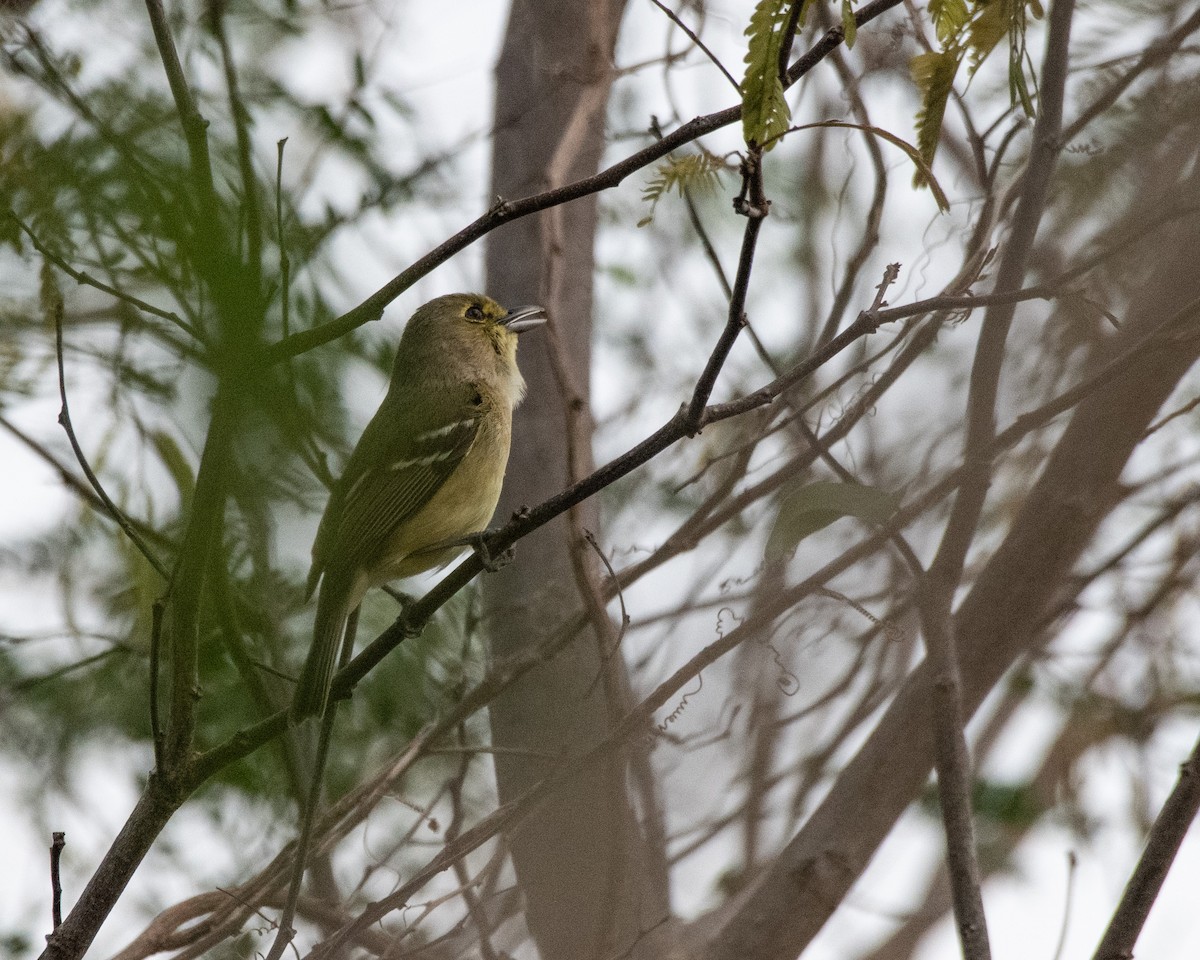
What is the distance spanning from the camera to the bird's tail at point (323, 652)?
9.58 feet

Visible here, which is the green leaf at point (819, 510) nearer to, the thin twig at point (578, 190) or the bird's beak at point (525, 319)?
the thin twig at point (578, 190)

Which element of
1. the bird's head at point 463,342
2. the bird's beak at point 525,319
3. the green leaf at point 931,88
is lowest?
the green leaf at point 931,88

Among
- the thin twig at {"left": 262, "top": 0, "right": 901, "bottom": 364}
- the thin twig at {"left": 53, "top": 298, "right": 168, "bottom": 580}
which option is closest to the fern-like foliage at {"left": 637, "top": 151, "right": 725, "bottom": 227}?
the thin twig at {"left": 262, "top": 0, "right": 901, "bottom": 364}

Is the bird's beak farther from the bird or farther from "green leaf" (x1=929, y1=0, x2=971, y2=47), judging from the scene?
"green leaf" (x1=929, y1=0, x2=971, y2=47)

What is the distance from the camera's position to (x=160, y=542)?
10.1ft

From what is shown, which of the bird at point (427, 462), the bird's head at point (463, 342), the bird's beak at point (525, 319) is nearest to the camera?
the bird at point (427, 462)

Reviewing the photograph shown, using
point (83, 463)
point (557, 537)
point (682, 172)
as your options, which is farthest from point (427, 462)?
point (682, 172)

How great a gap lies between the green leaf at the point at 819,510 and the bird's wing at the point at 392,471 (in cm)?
133

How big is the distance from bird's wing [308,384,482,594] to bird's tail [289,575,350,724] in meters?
0.13

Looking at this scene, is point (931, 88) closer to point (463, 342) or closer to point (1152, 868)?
point (1152, 868)

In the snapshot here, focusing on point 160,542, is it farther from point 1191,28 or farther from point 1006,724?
point 1006,724

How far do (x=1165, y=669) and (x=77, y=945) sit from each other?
4.74m

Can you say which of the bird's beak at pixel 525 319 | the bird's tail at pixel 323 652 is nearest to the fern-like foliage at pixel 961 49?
the bird's tail at pixel 323 652

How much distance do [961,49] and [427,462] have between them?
2.46 metres
